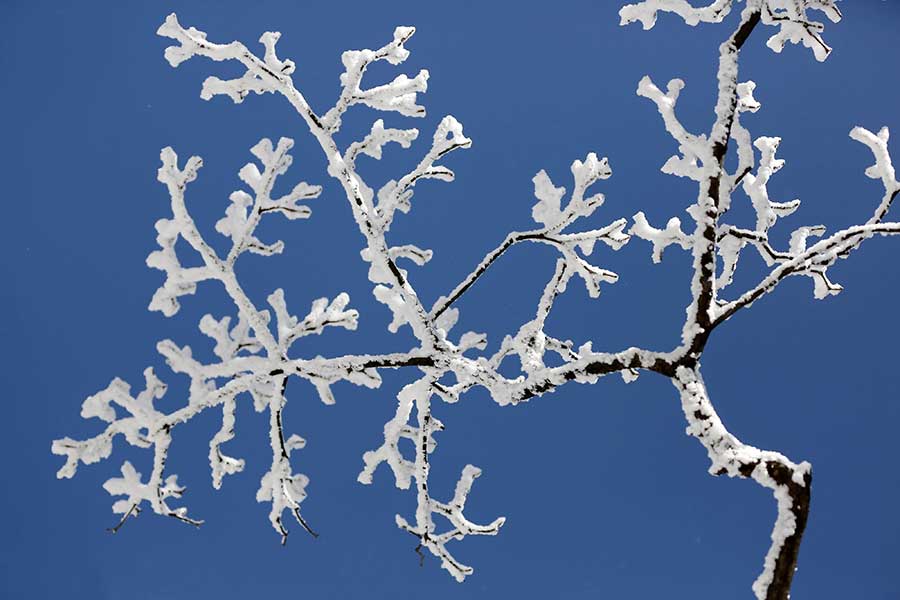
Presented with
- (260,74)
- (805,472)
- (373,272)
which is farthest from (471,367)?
(260,74)

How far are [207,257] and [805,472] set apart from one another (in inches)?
85.9

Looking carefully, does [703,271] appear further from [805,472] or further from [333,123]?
[333,123]

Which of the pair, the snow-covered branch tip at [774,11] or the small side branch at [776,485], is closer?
the small side branch at [776,485]

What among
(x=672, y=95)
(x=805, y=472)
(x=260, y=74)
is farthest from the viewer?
(x=260, y=74)

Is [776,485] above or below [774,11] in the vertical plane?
below

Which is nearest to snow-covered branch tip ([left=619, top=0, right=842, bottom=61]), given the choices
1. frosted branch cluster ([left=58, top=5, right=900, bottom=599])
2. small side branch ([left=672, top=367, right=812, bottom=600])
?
frosted branch cluster ([left=58, top=5, right=900, bottom=599])

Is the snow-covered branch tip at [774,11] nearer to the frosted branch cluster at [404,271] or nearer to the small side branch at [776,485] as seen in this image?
the frosted branch cluster at [404,271]

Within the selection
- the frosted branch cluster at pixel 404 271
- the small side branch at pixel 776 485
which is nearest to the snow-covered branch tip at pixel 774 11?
the frosted branch cluster at pixel 404 271

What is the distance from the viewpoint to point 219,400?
2982 mm

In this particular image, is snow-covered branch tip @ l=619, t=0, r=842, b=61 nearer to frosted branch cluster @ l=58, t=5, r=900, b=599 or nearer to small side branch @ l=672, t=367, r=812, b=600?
frosted branch cluster @ l=58, t=5, r=900, b=599

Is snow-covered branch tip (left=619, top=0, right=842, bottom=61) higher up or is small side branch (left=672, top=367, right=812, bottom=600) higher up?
snow-covered branch tip (left=619, top=0, right=842, bottom=61)

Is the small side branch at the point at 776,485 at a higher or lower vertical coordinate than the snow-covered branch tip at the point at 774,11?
lower

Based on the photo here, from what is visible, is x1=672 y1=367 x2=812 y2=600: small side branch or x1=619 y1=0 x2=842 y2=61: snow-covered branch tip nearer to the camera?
x1=672 y1=367 x2=812 y2=600: small side branch

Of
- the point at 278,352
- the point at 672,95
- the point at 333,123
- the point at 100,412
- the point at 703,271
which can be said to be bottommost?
the point at 100,412
